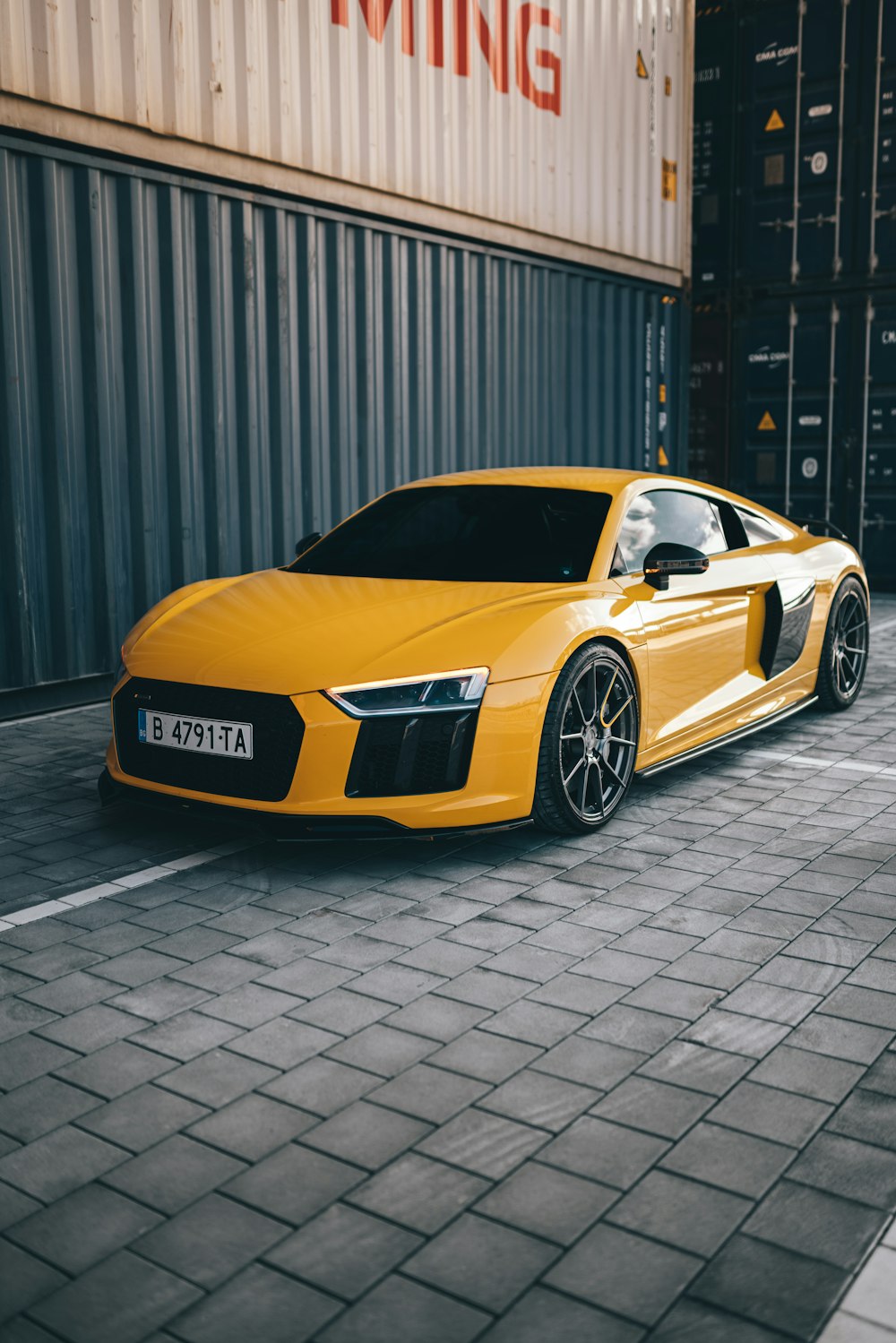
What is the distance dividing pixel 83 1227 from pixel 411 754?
6.65 feet

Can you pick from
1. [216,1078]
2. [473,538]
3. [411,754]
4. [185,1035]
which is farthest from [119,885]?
[473,538]

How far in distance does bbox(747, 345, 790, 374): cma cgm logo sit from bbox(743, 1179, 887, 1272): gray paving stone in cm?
1085

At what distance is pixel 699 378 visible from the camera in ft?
41.3

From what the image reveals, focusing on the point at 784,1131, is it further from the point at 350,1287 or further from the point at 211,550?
the point at 211,550

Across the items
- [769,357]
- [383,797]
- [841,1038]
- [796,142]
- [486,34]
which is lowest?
[841,1038]

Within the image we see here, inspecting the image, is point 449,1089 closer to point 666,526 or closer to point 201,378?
point 666,526

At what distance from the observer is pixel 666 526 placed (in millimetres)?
5359

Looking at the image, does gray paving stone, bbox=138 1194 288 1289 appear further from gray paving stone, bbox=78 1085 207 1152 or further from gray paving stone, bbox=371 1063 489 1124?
gray paving stone, bbox=371 1063 489 1124

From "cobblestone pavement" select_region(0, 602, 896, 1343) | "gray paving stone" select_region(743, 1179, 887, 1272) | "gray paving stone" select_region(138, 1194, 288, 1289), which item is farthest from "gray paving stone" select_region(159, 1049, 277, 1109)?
"gray paving stone" select_region(743, 1179, 887, 1272)

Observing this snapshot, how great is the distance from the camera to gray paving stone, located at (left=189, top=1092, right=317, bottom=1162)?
2471 mm

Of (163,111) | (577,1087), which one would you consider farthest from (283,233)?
(577,1087)

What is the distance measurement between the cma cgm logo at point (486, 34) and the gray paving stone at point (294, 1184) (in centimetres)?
786

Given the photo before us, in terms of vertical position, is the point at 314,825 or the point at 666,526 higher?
the point at 666,526

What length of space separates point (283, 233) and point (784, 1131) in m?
6.97
